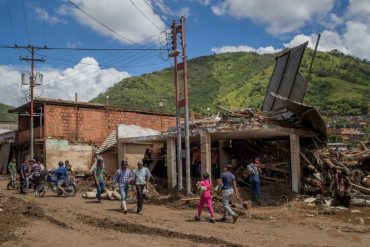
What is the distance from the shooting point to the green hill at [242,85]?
55.9 metres

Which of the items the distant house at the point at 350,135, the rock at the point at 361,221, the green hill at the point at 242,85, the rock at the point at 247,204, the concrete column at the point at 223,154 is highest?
the green hill at the point at 242,85

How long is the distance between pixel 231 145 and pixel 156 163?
18.4ft

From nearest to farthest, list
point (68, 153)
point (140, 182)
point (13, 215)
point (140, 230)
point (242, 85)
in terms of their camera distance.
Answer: point (140, 230)
point (13, 215)
point (140, 182)
point (68, 153)
point (242, 85)

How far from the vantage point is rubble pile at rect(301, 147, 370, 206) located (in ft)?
51.1

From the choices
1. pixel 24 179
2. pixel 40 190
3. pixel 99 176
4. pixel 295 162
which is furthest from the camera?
pixel 24 179

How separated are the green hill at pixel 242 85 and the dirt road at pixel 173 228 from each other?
3877 cm

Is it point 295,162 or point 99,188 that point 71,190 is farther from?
point 295,162

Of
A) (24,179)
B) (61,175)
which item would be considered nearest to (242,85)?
(24,179)

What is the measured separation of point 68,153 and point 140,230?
19.1m

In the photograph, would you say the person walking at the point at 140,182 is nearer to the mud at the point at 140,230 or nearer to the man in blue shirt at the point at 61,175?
the mud at the point at 140,230

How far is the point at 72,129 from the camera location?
29.1m

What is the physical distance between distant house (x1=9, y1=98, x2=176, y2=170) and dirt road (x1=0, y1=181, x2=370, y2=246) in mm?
12839

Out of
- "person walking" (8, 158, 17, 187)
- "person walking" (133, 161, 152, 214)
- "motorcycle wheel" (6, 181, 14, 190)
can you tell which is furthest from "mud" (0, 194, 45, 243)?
"motorcycle wheel" (6, 181, 14, 190)

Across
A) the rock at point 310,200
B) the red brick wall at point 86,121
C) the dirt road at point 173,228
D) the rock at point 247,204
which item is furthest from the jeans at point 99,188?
the red brick wall at point 86,121
